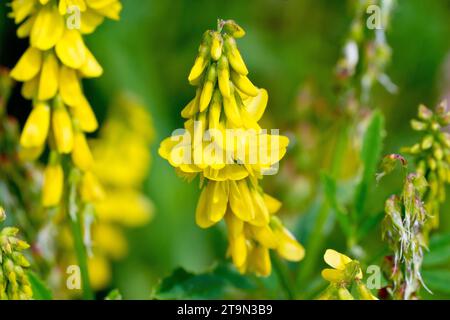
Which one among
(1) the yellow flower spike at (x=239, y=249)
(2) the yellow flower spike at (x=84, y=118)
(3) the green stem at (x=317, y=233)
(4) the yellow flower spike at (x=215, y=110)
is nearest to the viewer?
(4) the yellow flower spike at (x=215, y=110)

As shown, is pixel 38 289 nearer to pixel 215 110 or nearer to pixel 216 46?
pixel 215 110

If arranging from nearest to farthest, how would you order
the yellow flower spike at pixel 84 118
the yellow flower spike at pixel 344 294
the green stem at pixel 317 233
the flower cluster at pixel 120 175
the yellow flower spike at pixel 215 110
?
the yellow flower spike at pixel 344 294, the yellow flower spike at pixel 215 110, the yellow flower spike at pixel 84 118, the green stem at pixel 317 233, the flower cluster at pixel 120 175

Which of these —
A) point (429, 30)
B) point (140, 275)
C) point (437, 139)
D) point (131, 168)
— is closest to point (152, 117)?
point (131, 168)

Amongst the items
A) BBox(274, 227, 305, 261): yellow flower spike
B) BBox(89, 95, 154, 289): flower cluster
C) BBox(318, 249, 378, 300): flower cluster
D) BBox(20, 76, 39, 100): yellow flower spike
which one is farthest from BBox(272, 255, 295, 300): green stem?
BBox(89, 95, 154, 289): flower cluster

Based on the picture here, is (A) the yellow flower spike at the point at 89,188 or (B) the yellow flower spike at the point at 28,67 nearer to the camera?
(B) the yellow flower spike at the point at 28,67

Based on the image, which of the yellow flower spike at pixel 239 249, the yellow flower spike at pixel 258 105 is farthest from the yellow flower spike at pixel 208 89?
the yellow flower spike at pixel 239 249

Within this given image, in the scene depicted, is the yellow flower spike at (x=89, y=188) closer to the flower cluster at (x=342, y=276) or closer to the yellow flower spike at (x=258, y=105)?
the yellow flower spike at (x=258, y=105)

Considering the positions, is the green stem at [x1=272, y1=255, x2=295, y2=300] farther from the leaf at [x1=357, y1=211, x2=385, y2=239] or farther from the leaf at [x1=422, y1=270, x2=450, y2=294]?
the leaf at [x1=422, y1=270, x2=450, y2=294]

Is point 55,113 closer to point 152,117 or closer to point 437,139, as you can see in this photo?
point 437,139
